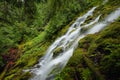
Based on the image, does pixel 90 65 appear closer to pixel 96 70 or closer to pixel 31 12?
pixel 96 70

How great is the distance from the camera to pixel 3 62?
51.0 feet

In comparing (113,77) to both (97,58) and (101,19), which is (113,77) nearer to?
(97,58)

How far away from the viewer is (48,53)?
13477mm

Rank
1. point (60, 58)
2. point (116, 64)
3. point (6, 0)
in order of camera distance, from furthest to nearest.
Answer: point (60, 58), point (116, 64), point (6, 0)

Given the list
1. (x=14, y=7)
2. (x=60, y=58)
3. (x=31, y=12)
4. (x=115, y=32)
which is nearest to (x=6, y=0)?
(x=14, y=7)

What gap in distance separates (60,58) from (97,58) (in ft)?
11.8

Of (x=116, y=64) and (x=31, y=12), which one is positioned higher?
(x=31, y=12)

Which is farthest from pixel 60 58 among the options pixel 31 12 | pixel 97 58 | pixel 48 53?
pixel 31 12

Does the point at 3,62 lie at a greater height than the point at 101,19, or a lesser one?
greater

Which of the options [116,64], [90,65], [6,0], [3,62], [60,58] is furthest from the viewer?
[3,62]

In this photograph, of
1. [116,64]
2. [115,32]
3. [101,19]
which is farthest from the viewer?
[101,19]

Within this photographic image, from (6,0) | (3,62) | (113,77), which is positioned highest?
(3,62)

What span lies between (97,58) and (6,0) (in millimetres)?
3865

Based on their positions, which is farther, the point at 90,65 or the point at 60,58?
the point at 60,58
